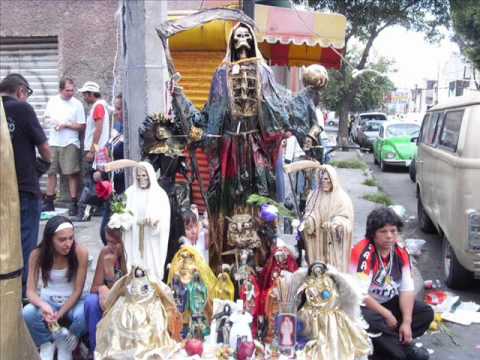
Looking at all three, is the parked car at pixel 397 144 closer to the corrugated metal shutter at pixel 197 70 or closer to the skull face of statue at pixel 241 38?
the corrugated metal shutter at pixel 197 70

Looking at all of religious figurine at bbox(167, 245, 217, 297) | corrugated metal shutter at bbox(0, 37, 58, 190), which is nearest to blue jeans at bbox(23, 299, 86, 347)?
religious figurine at bbox(167, 245, 217, 297)

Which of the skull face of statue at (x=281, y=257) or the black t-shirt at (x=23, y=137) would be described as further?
the black t-shirt at (x=23, y=137)

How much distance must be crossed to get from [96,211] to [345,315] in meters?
5.13

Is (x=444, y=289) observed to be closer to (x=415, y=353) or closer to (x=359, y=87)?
(x=415, y=353)

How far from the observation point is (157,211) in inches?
152

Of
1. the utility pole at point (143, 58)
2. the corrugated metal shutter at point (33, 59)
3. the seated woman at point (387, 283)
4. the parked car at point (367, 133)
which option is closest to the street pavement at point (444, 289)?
the seated woman at point (387, 283)

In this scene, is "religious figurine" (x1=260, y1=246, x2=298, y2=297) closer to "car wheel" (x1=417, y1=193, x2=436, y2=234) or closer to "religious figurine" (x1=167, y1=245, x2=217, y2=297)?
"religious figurine" (x1=167, y1=245, x2=217, y2=297)

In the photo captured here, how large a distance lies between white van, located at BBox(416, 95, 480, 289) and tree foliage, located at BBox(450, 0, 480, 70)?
13.2 m

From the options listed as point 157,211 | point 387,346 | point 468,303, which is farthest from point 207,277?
point 468,303

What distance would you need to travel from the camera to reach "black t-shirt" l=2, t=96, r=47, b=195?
473cm

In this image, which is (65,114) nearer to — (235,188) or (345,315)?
(235,188)

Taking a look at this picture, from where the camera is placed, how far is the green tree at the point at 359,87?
91.6 ft

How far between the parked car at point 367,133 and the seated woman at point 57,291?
63.9 feet

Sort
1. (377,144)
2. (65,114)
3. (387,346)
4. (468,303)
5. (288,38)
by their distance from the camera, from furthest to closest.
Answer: (377,144) → (288,38) → (65,114) → (468,303) → (387,346)
